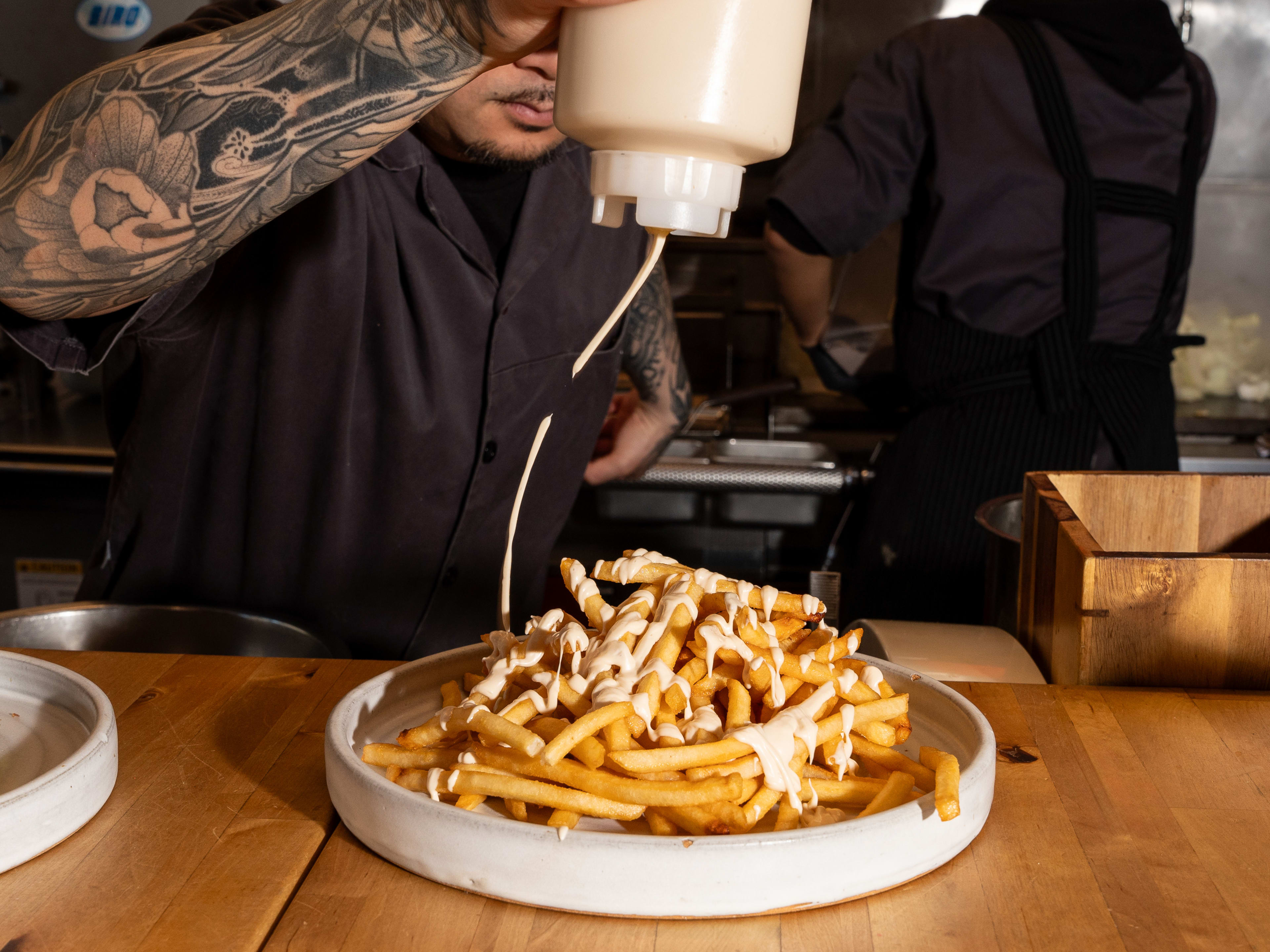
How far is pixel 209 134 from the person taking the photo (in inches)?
36.4

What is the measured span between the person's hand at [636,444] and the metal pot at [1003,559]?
840 millimetres

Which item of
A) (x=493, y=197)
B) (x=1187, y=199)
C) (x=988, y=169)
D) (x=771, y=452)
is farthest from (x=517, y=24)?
(x=771, y=452)

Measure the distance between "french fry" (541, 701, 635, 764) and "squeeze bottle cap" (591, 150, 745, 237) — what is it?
12.3 inches

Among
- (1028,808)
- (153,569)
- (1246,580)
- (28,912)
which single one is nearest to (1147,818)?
(1028,808)

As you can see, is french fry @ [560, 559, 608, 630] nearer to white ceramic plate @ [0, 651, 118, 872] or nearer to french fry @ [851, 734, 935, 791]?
french fry @ [851, 734, 935, 791]

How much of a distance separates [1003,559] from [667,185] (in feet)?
2.31

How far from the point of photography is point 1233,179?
317 cm

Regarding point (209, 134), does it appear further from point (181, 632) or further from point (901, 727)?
point (901, 727)

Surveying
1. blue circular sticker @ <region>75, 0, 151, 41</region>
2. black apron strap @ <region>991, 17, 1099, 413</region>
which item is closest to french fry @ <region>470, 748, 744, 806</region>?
black apron strap @ <region>991, 17, 1099, 413</region>

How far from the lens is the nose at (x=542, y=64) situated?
1.26 m

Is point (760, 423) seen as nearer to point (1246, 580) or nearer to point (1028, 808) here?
point (1246, 580)

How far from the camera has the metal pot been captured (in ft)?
4.03

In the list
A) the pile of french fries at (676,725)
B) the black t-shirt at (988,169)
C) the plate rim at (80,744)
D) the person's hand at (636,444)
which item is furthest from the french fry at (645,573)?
the black t-shirt at (988,169)

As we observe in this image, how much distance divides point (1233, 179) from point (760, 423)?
1539mm
